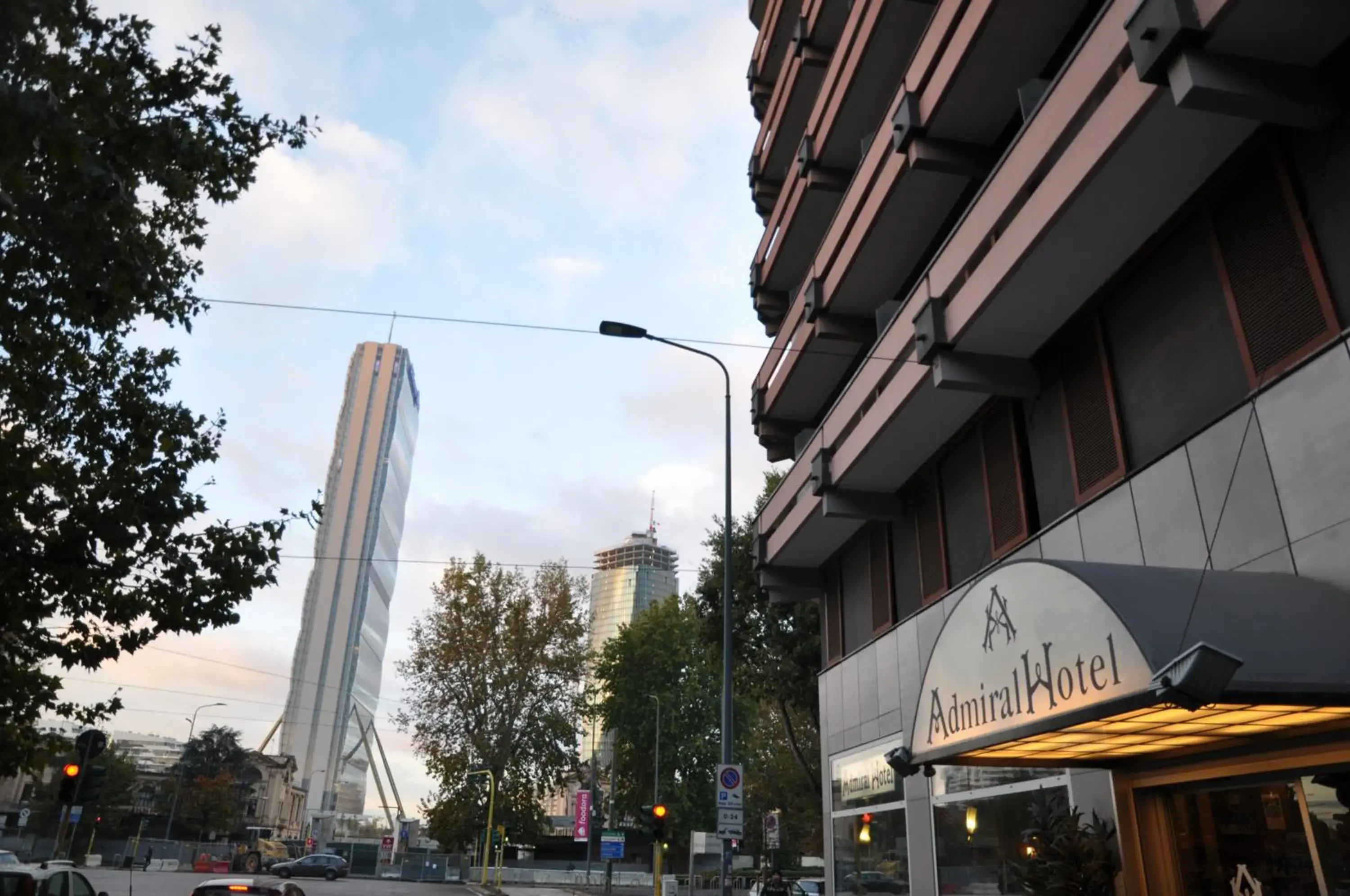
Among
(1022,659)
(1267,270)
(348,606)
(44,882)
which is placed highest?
(348,606)

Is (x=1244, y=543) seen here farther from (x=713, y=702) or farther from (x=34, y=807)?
(x=34, y=807)

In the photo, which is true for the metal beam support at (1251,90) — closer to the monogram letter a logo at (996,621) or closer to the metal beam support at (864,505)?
the monogram letter a logo at (996,621)

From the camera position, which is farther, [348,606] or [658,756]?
[348,606]

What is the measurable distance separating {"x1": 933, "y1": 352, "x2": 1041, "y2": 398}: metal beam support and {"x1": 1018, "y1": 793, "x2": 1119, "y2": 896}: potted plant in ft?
16.0

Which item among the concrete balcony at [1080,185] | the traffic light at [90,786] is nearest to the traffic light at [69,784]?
the traffic light at [90,786]

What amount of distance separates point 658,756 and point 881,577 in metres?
41.0

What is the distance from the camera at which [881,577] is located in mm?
16641

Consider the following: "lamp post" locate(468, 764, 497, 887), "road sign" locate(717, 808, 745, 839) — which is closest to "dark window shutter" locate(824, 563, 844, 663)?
"road sign" locate(717, 808, 745, 839)

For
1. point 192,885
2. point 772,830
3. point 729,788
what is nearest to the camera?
point 729,788

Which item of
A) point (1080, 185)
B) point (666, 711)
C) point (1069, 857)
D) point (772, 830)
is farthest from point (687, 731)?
point (1080, 185)

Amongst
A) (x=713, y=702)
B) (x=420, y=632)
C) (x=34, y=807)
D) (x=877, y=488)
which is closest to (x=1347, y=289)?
(x=877, y=488)

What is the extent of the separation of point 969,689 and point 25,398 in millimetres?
9837

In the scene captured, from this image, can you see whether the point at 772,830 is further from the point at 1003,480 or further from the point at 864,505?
the point at 1003,480

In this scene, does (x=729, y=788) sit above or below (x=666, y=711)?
below
